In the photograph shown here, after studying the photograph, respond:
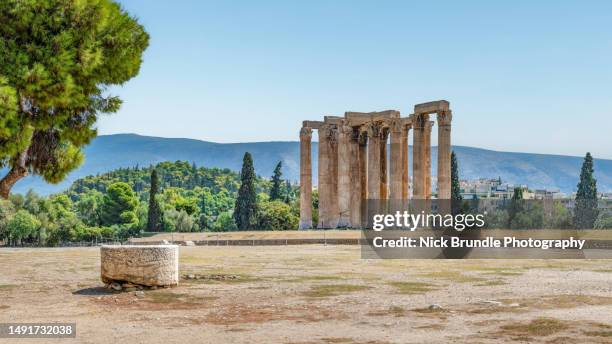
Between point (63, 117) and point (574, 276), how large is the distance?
15881mm

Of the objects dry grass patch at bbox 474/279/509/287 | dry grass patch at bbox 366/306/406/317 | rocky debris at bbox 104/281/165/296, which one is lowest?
dry grass patch at bbox 366/306/406/317

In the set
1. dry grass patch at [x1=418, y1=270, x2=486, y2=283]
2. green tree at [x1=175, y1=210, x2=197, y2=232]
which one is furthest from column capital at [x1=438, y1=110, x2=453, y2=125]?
green tree at [x1=175, y1=210, x2=197, y2=232]

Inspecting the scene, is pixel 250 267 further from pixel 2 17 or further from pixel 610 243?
pixel 610 243

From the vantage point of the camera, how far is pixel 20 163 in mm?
21562

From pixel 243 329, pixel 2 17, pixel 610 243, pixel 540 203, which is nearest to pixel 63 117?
pixel 2 17

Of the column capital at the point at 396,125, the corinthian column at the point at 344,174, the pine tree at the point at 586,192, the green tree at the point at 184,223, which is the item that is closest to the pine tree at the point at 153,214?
the green tree at the point at 184,223

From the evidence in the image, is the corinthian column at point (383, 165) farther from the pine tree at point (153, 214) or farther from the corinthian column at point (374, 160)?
the pine tree at point (153, 214)

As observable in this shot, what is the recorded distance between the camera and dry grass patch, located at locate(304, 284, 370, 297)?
1886 cm

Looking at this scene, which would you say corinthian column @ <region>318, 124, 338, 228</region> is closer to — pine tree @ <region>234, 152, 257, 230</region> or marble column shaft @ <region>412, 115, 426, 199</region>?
marble column shaft @ <region>412, 115, 426, 199</region>

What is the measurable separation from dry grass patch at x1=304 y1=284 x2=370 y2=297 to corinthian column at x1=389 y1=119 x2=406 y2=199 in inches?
1279

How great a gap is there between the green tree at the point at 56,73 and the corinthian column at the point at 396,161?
32.2 m

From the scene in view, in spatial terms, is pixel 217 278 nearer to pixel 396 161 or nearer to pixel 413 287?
pixel 413 287

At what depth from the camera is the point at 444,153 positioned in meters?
49.2

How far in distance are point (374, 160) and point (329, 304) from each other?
127ft
